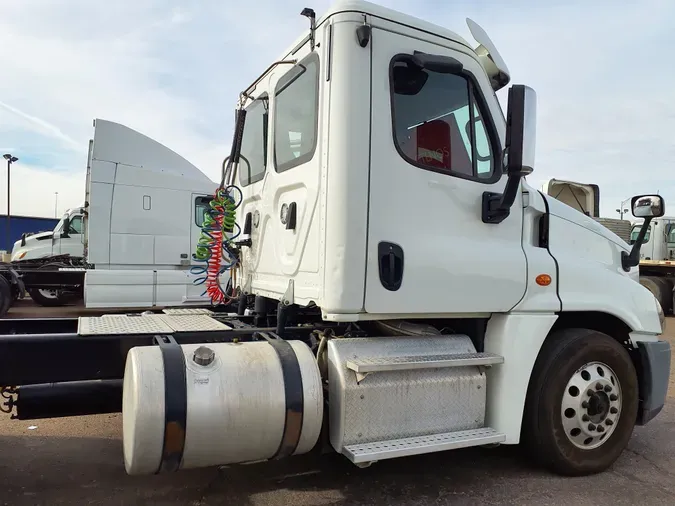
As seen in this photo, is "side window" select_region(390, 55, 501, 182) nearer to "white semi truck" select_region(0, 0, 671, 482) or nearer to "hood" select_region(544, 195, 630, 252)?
"white semi truck" select_region(0, 0, 671, 482)

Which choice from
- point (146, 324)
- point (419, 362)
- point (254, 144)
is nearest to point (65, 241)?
point (254, 144)

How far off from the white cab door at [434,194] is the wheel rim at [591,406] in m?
0.77

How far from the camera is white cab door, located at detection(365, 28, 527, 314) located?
3209 mm

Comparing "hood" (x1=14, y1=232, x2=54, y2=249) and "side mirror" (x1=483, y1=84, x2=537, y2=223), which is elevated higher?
"side mirror" (x1=483, y1=84, x2=537, y2=223)

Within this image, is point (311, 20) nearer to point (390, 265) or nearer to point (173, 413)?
point (390, 265)

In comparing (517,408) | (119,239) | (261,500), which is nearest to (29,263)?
(119,239)

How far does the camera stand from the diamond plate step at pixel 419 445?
295 cm

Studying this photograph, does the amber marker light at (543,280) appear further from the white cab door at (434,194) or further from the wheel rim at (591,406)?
the wheel rim at (591,406)

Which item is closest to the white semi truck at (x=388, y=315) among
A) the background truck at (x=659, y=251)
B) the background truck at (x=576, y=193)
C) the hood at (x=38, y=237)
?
the background truck at (x=576, y=193)

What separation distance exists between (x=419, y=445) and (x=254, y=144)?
8.53ft

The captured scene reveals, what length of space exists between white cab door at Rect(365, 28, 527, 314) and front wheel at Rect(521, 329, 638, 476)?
557mm

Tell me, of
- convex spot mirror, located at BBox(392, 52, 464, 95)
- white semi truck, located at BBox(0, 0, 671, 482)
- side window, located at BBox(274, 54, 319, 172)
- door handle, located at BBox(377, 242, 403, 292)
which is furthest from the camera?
side window, located at BBox(274, 54, 319, 172)

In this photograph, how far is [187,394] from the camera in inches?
105

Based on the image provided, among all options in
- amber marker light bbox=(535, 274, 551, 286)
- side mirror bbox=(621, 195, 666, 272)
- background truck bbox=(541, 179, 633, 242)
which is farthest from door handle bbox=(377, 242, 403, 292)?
background truck bbox=(541, 179, 633, 242)
